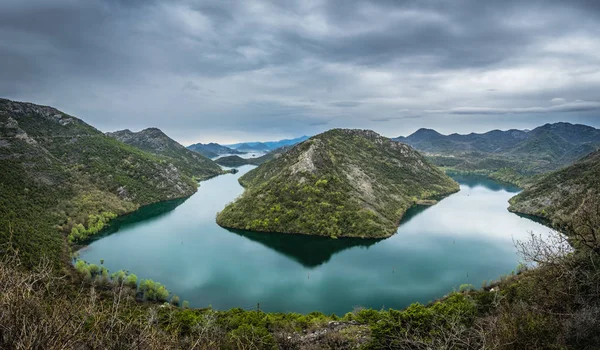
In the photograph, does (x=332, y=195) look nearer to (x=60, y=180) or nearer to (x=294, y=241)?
(x=294, y=241)

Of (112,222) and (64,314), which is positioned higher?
(64,314)

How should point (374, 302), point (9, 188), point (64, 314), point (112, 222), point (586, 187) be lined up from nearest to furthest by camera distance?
point (64, 314), point (374, 302), point (9, 188), point (586, 187), point (112, 222)

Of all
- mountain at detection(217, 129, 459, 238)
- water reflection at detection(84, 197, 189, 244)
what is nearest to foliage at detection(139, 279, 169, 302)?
mountain at detection(217, 129, 459, 238)

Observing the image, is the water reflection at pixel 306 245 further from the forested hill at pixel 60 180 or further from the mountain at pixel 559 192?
the mountain at pixel 559 192

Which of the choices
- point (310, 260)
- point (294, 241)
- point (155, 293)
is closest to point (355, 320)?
point (155, 293)

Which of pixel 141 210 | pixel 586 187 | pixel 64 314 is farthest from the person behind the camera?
pixel 141 210

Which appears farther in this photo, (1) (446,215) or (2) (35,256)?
(1) (446,215)

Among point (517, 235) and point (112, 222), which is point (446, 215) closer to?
point (517, 235)

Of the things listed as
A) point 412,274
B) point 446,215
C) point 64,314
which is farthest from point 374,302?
point 446,215
